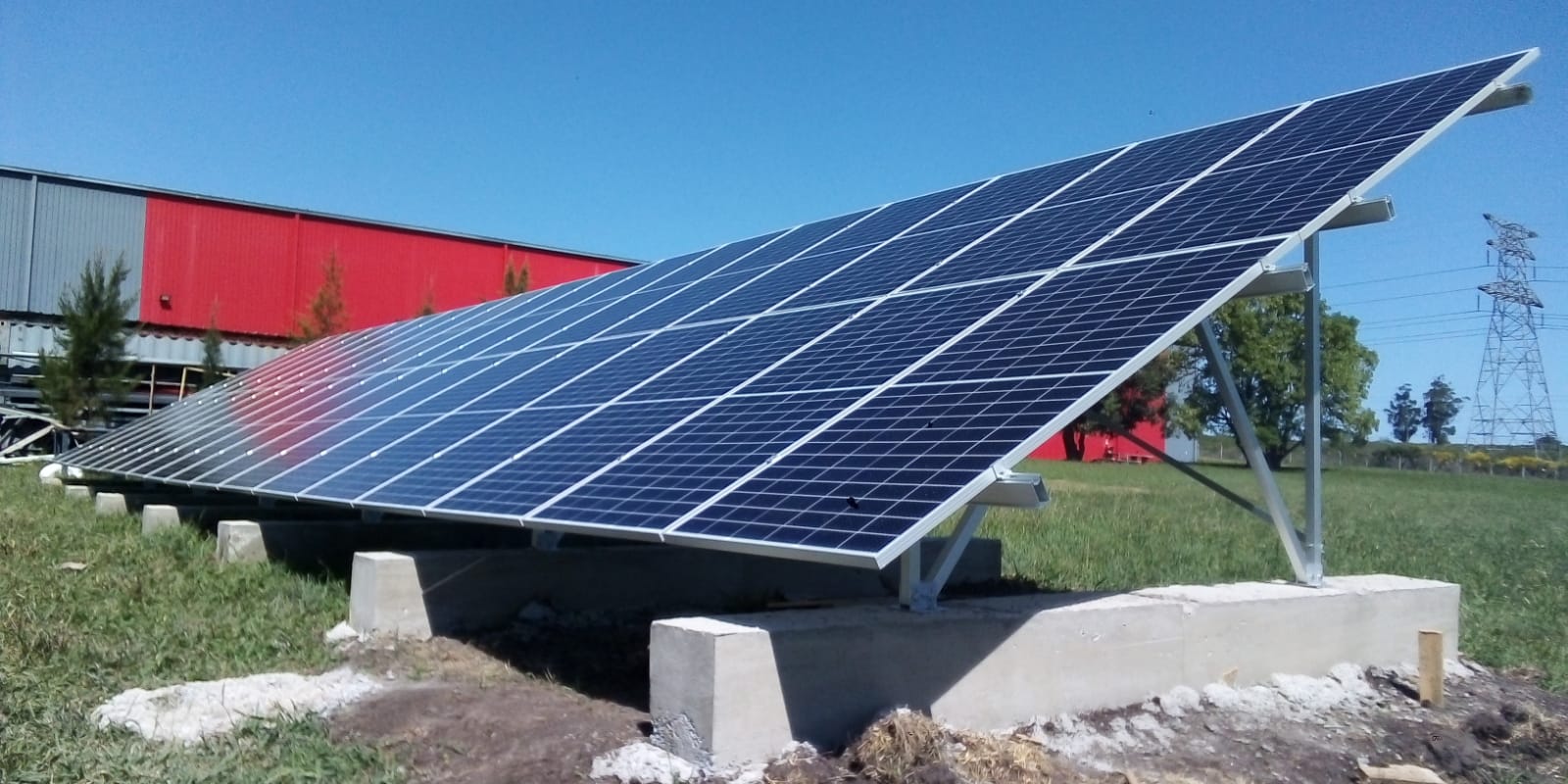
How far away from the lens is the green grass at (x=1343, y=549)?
12.4 m

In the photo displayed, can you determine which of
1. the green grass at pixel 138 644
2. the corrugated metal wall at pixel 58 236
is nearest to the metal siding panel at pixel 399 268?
the corrugated metal wall at pixel 58 236

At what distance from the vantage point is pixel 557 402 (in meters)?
11.7

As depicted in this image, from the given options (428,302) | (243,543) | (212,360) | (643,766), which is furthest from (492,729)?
(428,302)

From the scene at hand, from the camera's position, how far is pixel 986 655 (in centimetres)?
739

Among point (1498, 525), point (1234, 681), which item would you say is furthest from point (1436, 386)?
point (1234, 681)

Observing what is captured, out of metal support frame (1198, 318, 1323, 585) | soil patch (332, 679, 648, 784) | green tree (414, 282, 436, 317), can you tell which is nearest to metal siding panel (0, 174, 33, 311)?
green tree (414, 282, 436, 317)

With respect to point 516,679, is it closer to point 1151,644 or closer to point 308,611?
point 308,611

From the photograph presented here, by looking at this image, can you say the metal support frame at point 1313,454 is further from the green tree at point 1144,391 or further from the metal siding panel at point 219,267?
the metal siding panel at point 219,267

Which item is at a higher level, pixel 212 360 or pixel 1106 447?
pixel 212 360

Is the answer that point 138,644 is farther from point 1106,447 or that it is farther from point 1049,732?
point 1106,447

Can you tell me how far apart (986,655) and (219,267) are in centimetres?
3698

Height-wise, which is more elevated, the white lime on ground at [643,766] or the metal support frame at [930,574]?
the metal support frame at [930,574]

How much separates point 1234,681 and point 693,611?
15.4 feet

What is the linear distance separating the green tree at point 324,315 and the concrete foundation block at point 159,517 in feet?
69.4
